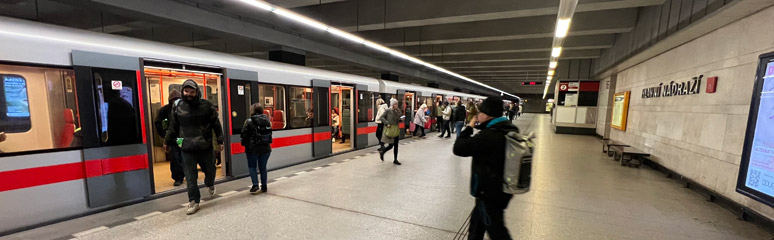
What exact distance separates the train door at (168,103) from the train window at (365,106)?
350 centimetres

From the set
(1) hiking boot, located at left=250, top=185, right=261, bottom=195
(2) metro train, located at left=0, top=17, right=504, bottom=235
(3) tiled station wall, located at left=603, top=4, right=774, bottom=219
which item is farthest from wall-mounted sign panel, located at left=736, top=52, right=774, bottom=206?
(2) metro train, located at left=0, top=17, right=504, bottom=235

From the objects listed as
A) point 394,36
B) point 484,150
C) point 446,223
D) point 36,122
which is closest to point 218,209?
point 36,122

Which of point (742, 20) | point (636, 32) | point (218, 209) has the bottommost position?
point (218, 209)

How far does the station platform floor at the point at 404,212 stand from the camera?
10.1ft

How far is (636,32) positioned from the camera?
6.81 metres

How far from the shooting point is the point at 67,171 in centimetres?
322

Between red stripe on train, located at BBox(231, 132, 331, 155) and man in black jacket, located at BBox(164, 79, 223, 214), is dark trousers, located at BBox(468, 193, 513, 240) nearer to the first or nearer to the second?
man in black jacket, located at BBox(164, 79, 223, 214)

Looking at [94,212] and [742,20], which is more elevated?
[742,20]

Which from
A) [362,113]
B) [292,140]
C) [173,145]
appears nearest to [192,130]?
[173,145]

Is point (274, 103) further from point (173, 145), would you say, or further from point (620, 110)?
point (620, 110)

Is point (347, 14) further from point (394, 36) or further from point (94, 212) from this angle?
point (94, 212)

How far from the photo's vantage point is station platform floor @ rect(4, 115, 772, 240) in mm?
3082

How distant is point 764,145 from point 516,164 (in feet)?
11.6

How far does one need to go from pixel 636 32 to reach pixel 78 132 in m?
10.6
